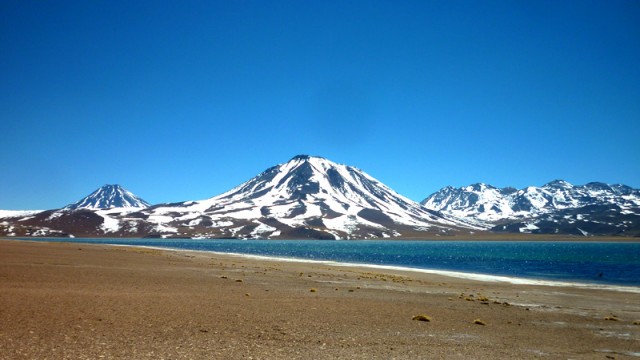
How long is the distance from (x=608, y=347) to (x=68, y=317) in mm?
21978

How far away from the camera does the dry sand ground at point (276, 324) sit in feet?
48.2

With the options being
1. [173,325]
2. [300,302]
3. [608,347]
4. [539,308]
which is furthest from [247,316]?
[539,308]

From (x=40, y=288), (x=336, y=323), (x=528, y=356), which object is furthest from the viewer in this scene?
(x=40, y=288)

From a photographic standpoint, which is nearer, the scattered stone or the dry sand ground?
the dry sand ground

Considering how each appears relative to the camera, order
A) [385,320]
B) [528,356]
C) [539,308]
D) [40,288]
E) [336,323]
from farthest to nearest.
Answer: [539,308] < [40,288] < [385,320] < [336,323] < [528,356]

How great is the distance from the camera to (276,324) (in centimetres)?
1959

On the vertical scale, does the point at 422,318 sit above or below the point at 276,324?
below

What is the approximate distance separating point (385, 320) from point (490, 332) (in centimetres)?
482

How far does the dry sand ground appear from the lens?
1470cm

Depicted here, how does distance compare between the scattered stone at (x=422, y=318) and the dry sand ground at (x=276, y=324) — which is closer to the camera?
the dry sand ground at (x=276, y=324)

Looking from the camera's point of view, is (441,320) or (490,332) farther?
(441,320)

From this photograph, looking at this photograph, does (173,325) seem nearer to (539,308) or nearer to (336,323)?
(336,323)

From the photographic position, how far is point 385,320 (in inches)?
874

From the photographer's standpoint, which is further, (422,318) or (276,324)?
(422,318)
